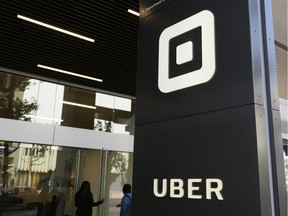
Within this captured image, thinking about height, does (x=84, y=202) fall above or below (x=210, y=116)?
below

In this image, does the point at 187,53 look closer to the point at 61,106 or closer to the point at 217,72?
the point at 217,72

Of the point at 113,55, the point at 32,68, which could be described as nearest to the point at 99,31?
the point at 113,55

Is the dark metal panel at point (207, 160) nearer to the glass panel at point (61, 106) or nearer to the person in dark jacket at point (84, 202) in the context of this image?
the person in dark jacket at point (84, 202)

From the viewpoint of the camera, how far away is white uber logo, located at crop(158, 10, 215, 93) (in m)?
1.61

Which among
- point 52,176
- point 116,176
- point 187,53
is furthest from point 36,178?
point 187,53

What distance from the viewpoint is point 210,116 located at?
157cm

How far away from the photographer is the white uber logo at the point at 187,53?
5.27 ft

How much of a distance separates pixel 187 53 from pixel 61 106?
29.3 feet

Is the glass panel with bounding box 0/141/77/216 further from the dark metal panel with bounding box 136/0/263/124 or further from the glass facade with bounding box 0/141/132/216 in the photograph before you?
the dark metal panel with bounding box 136/0/263/124

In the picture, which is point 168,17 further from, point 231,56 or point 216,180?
point 216,180

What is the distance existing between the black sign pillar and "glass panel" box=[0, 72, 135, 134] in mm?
8077

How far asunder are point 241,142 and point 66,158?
9.02 meters

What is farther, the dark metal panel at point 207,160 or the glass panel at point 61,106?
the glass panel at point 61,106

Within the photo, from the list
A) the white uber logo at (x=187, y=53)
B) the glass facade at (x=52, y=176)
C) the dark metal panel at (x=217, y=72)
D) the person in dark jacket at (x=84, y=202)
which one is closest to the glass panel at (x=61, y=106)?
the glass facade at (x=52, y=176)
